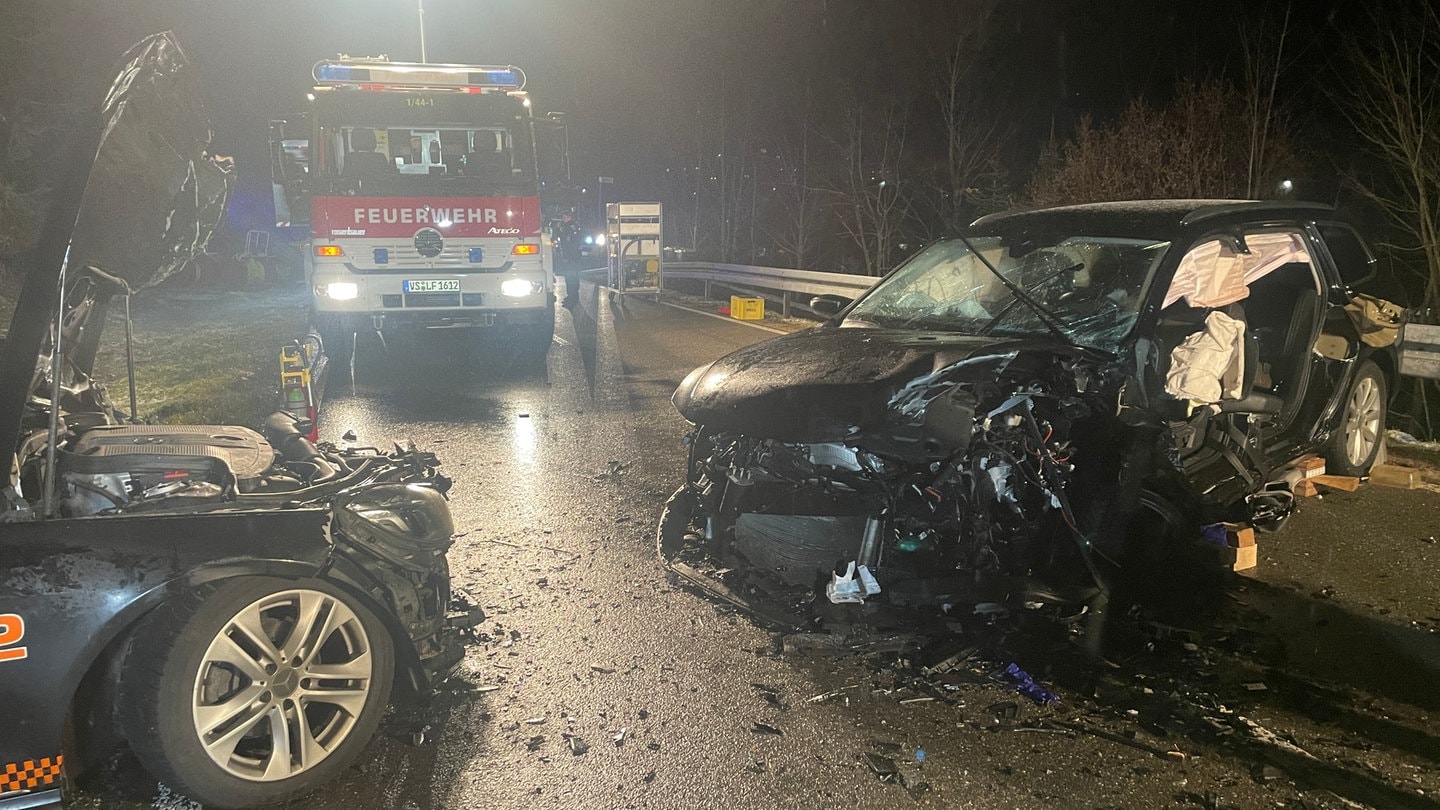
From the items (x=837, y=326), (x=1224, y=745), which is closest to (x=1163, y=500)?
(x=1224, y=745)

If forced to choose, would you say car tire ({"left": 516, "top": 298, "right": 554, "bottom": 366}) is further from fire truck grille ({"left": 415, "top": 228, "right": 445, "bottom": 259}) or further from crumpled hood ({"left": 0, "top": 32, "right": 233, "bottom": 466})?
crumpled hood ({"left": 0, "top": 32, "right": 233, "bottom": 466})

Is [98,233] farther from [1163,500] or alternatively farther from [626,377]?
[626,377]

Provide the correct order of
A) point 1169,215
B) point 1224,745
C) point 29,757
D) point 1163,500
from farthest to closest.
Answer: point 1169,215 → point 1163,500 → point 1224,745 → point 29,757

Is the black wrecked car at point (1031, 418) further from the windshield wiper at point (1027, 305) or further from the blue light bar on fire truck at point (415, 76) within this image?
the blue light bar on fire truck at point (415, 76)

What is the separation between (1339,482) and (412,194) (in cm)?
928

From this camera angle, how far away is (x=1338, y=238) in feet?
18.6

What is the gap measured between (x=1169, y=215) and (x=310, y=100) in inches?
363

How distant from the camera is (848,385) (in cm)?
410

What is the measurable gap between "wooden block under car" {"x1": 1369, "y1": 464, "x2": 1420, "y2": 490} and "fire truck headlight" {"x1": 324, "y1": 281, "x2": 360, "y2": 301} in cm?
975

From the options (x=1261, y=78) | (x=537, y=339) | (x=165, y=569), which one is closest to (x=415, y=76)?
(x=537, y=339)

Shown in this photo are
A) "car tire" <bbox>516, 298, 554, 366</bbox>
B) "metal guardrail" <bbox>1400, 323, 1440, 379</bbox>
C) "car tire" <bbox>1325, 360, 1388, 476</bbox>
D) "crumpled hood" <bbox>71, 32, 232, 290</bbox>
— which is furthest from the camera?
"car tire" <bbox>516, 298, 554, 366</bbox>

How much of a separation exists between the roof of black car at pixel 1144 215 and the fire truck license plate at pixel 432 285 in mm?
7076

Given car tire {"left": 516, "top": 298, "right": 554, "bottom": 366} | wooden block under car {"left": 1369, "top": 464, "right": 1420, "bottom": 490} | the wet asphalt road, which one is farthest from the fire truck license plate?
wooden block under car {"left": 1369, "top": 464, "right": 1420, "bottom": 490}

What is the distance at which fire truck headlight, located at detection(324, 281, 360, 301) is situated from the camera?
10602mm
